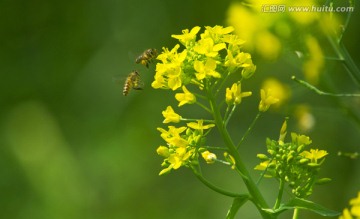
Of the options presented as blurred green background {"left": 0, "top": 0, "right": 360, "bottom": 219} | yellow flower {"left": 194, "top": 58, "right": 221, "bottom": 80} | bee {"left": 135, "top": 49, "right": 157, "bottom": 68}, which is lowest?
blurred green background {"left": 0, "top": 0, "right": 360, "bottom": 219}

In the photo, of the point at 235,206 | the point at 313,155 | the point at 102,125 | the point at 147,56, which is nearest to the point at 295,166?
the point at 313,155

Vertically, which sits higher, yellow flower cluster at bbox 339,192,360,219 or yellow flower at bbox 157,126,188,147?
yellow flower cluster at bbox 339,192,360,219

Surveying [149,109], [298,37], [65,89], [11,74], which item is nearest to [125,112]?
[149,109]

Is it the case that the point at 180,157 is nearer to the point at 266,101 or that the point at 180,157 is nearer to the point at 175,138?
the point at 175,138

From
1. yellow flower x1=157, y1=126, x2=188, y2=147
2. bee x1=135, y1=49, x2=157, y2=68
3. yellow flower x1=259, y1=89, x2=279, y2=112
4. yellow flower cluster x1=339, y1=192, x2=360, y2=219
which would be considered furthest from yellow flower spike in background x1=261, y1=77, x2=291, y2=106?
bee x1=135, y1=49, x2=157, y2=68

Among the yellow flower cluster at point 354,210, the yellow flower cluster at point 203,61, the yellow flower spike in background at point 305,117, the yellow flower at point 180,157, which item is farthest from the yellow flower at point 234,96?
the yellow flower cluster at point 354,210

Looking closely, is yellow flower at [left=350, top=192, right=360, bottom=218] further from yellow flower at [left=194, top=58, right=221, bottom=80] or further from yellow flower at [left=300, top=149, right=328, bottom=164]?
yellow flower at [left=194, top=58, right=221, bottom=80]

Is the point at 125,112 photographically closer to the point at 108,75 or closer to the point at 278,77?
the point at 108,75

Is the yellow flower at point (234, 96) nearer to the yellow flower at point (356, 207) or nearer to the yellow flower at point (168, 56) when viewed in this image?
the yellow flower at point (168, 56)
